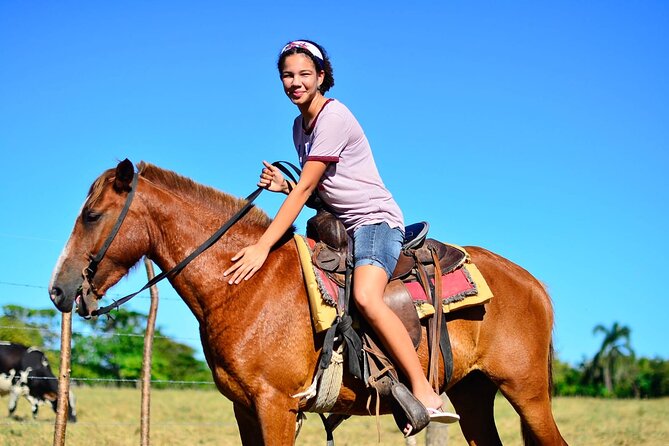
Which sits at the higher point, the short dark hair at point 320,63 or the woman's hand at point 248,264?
the short dark hair at point 320,63

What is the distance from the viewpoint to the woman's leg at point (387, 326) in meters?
4.82

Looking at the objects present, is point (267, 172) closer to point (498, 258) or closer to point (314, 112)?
point (314, 112)

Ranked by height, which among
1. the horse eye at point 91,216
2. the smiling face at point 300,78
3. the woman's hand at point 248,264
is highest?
the smiling face at point 300,78

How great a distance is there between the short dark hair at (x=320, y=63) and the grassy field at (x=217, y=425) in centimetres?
664

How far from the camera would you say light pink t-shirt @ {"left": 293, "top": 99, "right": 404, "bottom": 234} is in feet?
16.3

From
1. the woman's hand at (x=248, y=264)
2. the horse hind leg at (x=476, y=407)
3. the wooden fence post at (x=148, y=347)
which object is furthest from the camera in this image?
the wooden fence post at (x=148, y=347)

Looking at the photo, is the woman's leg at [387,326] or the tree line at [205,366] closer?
the woman's leg at [387,326]

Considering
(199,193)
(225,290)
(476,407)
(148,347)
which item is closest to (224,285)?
(225,290)

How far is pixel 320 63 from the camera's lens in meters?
5.14

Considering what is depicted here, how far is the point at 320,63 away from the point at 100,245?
196cm

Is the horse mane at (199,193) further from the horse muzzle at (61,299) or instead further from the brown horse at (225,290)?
the horse muzzle at (61,299)

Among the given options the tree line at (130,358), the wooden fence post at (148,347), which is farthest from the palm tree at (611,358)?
the wooden fence post at (148,347)

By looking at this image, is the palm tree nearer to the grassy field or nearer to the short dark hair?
the grassy field

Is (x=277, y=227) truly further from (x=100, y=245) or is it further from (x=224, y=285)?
(x=100, y=245)
